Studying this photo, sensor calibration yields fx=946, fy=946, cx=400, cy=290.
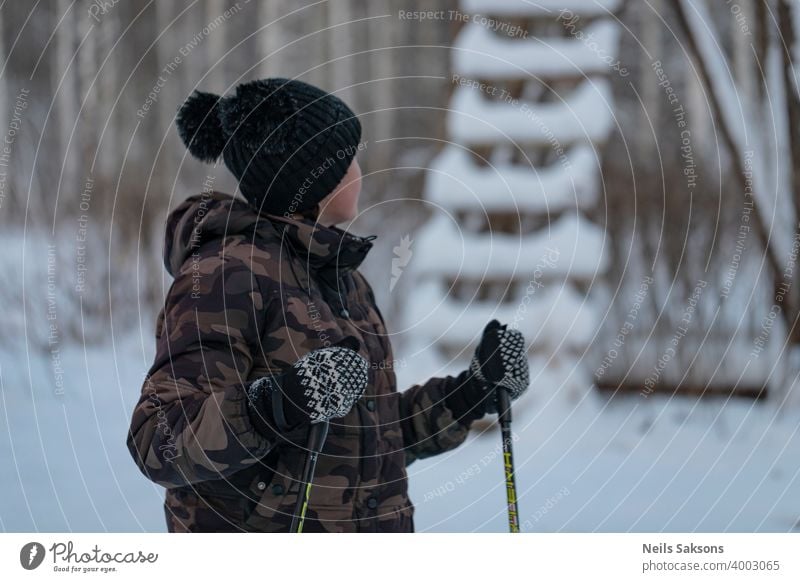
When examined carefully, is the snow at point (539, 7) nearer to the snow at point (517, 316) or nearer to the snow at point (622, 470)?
the snow at point (517, 316)

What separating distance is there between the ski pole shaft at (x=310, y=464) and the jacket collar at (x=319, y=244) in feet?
0.73

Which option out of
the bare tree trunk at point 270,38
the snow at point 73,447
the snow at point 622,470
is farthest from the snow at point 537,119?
the bare tree trunk at point 270,38

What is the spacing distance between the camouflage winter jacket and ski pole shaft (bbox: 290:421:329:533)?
0.6 inches

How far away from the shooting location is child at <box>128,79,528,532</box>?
114 cm

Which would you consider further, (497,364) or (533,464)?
(533,464)

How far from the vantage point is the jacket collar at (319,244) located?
4.20 feet

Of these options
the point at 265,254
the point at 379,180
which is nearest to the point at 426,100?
the point at 379,180

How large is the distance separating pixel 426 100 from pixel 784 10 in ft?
20.3

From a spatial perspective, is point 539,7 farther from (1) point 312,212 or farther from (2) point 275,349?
(2) point 275,349

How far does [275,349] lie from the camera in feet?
4.04

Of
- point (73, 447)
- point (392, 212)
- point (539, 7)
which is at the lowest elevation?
point (73, 447)

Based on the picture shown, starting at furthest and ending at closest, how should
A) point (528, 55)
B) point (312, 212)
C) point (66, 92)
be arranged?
point (66, 92)
point (528, 55)
point (312, 212)

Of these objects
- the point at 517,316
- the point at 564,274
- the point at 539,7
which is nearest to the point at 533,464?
the point at 517,316

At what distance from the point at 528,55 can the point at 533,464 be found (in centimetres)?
123
